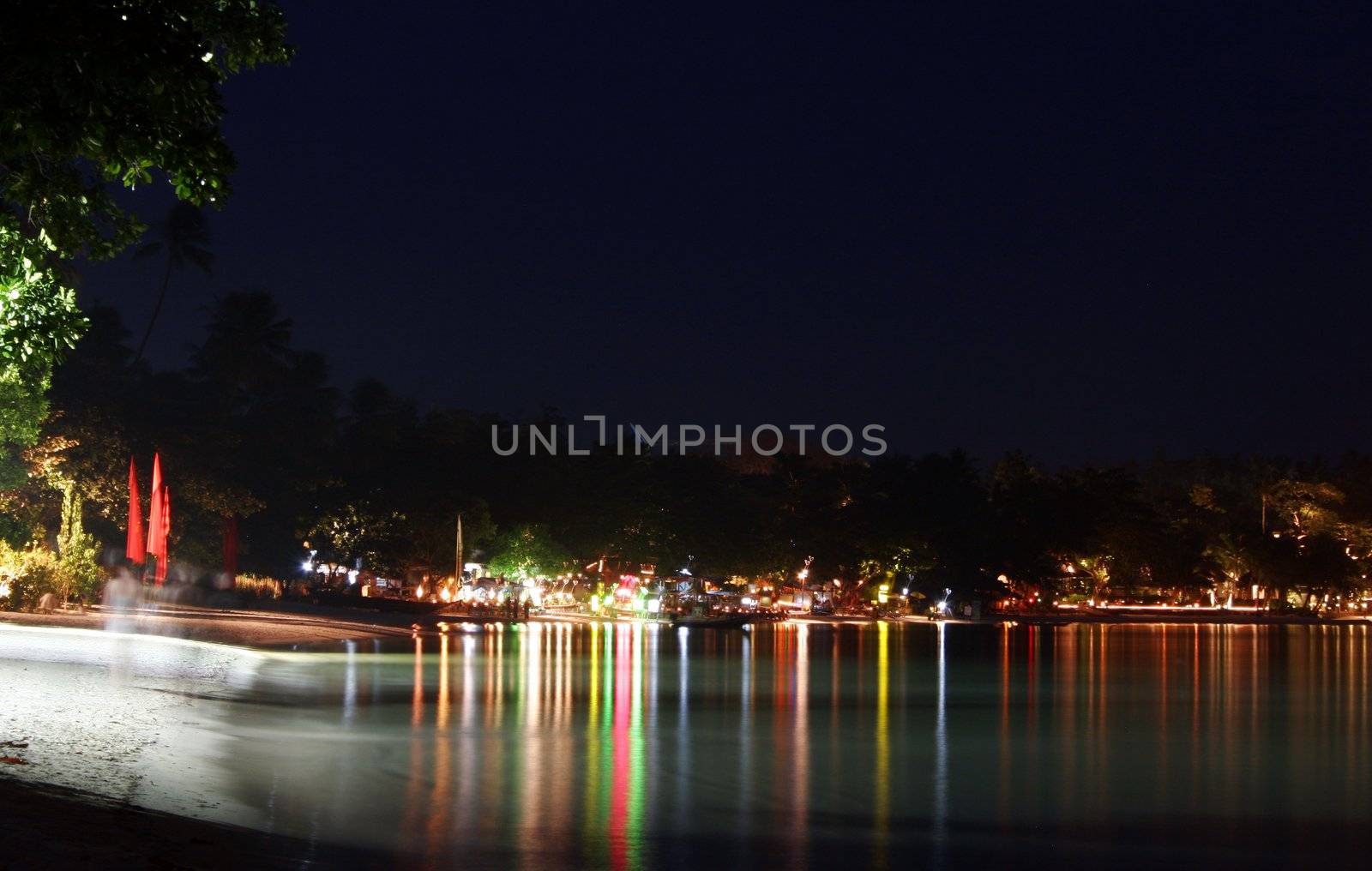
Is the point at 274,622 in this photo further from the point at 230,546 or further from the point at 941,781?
the point at 941,781

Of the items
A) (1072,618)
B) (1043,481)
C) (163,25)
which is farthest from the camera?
(1043,481)

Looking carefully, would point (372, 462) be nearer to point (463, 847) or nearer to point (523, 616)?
point (523, 616)

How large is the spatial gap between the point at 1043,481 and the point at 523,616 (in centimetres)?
5454

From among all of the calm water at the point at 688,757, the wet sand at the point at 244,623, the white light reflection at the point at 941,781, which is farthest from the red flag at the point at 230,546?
the white light reflection at the point at 941,781

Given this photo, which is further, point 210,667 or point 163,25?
point 210,667

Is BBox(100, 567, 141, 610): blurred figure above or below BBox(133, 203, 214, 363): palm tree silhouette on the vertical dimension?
below

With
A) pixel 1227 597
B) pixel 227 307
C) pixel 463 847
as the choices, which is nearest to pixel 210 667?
pixel 463 847

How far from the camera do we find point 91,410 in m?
56.9

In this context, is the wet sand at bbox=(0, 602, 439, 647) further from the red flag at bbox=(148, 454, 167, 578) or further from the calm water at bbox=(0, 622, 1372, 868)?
the calm water at bbox=(0, 622, 1372, 868)

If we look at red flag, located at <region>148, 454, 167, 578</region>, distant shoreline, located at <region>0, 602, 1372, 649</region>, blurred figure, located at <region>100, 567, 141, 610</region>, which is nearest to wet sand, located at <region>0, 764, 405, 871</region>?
distant shoreline, located at <region>0, 602, 1372, 649</region>

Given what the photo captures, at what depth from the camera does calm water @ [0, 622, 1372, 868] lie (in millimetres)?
14859

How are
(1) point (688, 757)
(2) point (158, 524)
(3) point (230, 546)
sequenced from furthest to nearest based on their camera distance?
(3) point (230, 546) → (2) point (158, 524) → (1) point (688, 757)

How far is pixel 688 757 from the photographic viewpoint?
21.0 meters

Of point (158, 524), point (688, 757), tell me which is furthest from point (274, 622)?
point (688, 757)
